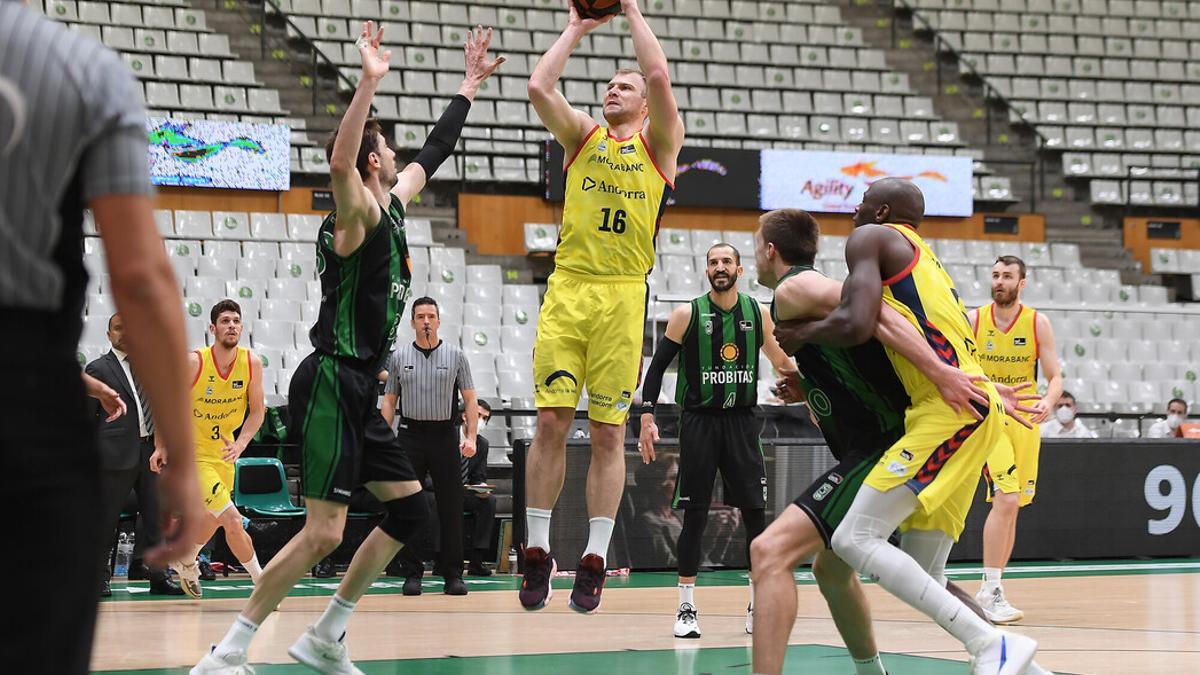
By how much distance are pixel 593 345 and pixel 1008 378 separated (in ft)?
12.4

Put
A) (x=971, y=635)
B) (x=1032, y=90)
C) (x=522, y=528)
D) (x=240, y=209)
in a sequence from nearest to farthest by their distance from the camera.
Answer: (x=971, y=635), (x=522, y=528), (x=240, y=209), (x=1032, y=90)

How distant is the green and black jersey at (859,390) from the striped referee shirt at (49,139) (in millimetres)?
3129

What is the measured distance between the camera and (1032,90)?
23891 mm

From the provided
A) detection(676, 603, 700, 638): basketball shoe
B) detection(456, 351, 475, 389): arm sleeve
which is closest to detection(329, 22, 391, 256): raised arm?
detection(676, 603, 700, 638): basketball shoe

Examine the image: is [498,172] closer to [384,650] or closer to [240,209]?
[240,209]

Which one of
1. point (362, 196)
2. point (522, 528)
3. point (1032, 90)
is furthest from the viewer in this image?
point (1032, 90)

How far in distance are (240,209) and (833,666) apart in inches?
528

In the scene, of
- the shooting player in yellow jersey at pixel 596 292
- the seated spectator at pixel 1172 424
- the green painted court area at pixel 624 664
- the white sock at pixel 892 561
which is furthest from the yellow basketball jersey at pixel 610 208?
the seated spectator at pixel 1172 424

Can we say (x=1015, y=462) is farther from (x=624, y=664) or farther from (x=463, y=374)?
(x=463, y=374)

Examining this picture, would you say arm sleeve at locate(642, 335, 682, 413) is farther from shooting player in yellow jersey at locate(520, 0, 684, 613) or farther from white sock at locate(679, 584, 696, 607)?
shooting player in yellow jersey at locate(520, 0, 684, 613)

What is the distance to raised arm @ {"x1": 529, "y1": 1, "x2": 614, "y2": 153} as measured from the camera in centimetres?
603

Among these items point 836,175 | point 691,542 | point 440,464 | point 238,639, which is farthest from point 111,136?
point 836,175

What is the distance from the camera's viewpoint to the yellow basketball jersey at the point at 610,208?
246 inches

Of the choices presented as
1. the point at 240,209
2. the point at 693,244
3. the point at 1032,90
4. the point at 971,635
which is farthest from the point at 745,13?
the point at 971,635
